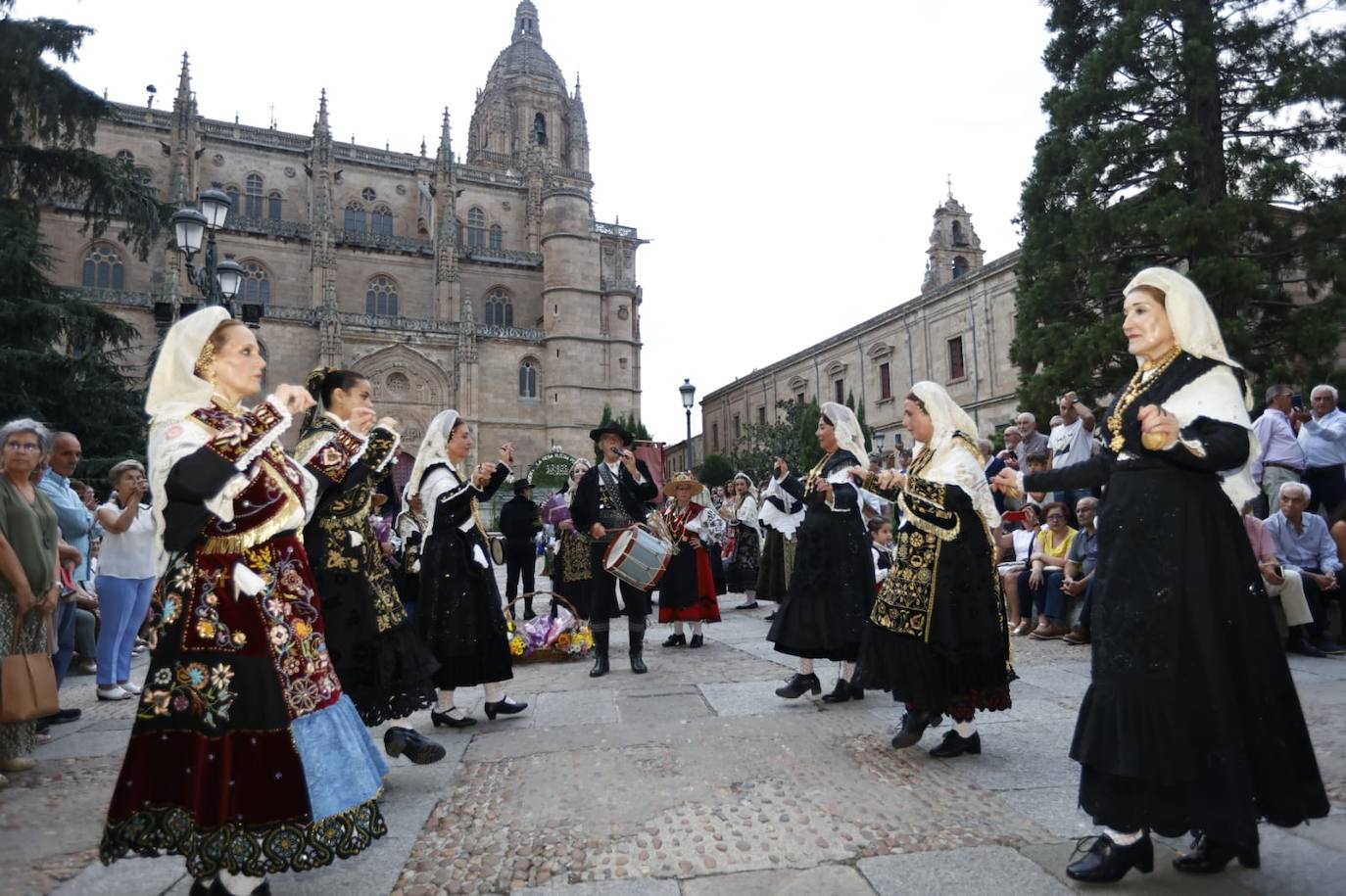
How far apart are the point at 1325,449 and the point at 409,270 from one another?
152 feet

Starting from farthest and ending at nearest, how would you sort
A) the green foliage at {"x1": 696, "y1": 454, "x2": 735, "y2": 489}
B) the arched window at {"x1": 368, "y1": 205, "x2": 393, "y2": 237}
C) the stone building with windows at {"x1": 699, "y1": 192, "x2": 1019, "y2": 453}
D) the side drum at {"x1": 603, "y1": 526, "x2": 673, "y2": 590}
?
the arched window at {"x1": 368, "y1": 205, "x2": 393, "y2": 237} < the green foliage at {"x1": 696, "y1": 454, "x2": 735, "y2": 489} < the stone building with windows at {"x1": 699, "y1": 192, "x2": 1019, "y2": 453} < the side drum at {"x1": 603, "y1": 526, "x2": 673, "y2": 590}

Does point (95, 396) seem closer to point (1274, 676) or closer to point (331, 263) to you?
point (1274, 676)

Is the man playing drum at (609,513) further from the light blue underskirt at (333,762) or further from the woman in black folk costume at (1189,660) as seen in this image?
the woman in black folk costume at (1189,660)

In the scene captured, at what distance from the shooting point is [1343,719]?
4871mm

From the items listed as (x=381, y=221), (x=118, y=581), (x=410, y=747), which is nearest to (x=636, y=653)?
(x=410, y=747)

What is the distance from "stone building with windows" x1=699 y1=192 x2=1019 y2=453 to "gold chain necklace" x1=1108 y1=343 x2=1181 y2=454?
24.5 m

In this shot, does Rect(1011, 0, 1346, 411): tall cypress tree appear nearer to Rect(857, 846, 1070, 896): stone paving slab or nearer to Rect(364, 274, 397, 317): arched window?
Rect(857, 846, 1070, 896): stone paving slab

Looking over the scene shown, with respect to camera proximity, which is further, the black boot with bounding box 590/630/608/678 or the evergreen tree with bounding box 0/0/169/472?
the evergreen tree with bounding box 0/0/169/472

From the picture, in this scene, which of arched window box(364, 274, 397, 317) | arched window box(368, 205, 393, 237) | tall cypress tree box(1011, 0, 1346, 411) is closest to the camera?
tall cypress tree box(1011, 0, 1346, 411)

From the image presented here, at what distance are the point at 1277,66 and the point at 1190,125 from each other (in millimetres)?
1900

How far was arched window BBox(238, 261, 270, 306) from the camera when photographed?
44438 mm

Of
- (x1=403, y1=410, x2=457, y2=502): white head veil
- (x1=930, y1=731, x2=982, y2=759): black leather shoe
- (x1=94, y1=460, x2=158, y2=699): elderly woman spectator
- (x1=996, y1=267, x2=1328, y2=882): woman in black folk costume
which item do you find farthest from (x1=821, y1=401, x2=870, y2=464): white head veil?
(x1=94, y1=460, x2=158, y2=699): elderly woman spectator

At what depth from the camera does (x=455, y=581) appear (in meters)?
5.46

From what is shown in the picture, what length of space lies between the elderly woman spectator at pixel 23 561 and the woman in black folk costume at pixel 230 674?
2483mm
